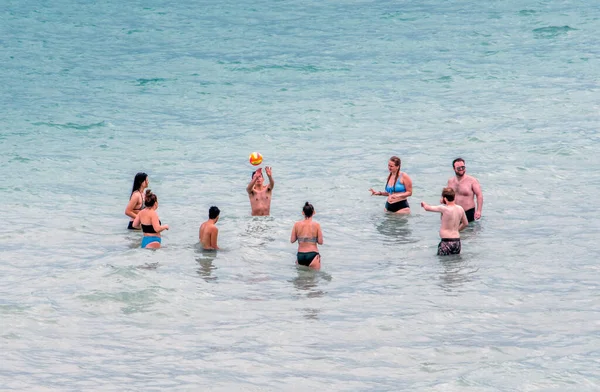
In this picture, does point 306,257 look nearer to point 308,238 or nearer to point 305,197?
point 308,238

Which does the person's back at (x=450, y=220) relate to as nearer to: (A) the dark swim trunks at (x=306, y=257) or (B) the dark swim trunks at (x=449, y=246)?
(B) the dark swim trunks at (x=449, y=246)

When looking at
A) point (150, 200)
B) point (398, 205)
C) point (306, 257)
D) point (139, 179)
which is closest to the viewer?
point (306, 257)

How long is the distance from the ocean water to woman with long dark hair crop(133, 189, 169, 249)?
0.48m

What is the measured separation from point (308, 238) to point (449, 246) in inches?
102

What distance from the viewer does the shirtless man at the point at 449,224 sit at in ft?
53.2

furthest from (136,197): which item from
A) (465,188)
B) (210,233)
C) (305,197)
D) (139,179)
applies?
(465,188)

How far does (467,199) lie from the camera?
18.6 meters

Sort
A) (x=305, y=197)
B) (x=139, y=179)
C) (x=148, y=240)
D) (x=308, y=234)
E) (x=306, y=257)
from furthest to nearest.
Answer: (x=305, y=197) → (x=139, y=179) → (x=148, y=240) → (x=306, y=257) → (x=308, y=234)

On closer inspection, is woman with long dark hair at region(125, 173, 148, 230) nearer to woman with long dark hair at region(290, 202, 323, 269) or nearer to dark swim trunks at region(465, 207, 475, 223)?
woman with long dark hair at region(290, 202, 323, 269)

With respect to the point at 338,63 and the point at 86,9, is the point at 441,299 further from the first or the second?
the point at 86,9

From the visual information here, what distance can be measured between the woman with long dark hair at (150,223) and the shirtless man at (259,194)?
9.51 ft

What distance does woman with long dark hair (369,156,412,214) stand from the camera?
19.3m

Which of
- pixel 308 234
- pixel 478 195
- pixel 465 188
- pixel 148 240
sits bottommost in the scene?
pixel 148 240

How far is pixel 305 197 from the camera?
2261cm
